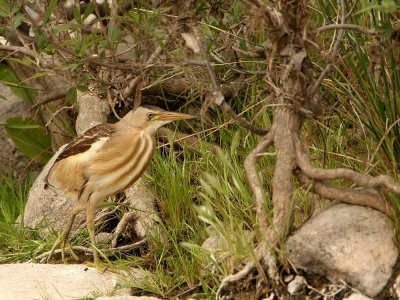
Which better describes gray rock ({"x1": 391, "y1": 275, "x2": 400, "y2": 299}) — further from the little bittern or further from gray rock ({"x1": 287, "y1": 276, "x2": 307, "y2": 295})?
the little bittern

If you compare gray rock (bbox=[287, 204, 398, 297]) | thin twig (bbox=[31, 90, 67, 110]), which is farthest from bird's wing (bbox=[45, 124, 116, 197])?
gray rock (bbox=[287, 204, 398, 297])

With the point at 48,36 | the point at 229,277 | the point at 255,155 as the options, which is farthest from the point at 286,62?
the point at 48,36

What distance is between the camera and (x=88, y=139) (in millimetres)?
4527

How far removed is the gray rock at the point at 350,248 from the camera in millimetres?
3412

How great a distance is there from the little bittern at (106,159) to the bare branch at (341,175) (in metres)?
0.91

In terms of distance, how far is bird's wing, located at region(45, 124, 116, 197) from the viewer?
447cm

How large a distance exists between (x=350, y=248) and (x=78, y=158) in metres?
1.59

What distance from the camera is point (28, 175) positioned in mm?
5984

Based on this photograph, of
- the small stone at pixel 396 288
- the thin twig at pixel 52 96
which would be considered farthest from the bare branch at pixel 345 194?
the thin twig at pixel 52 96

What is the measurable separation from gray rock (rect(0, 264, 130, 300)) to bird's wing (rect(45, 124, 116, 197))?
16.2 inches

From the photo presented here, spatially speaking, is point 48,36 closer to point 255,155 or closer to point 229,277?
point 255,155

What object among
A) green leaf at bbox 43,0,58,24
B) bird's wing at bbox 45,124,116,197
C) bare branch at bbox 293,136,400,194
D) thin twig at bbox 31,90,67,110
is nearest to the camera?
bare branch at bbox 293,136,400,194

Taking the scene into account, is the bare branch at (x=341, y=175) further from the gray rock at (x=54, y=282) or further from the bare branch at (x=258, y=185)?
the gray rock at (x=54, y=282)

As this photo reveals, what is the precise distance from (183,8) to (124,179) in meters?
1.05
